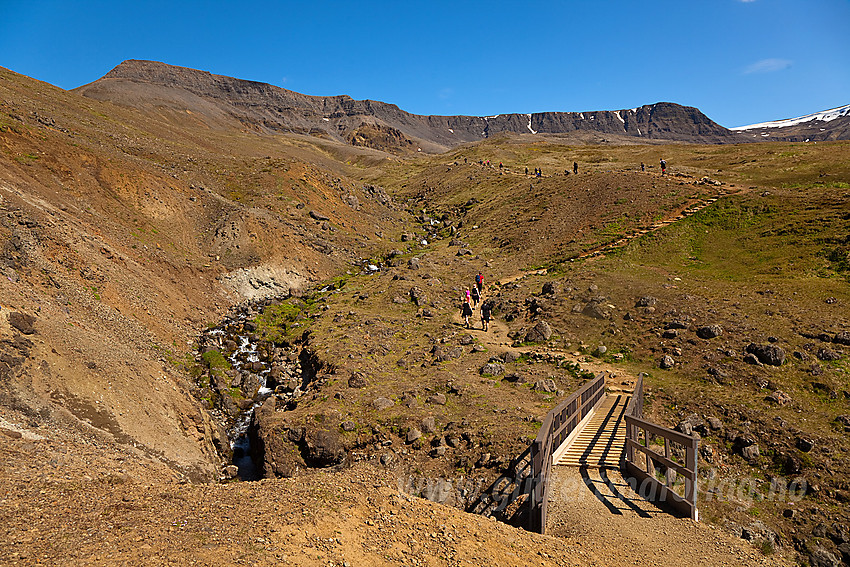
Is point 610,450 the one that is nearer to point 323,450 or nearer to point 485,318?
point 323,450

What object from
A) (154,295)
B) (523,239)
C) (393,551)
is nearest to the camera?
(393,551)

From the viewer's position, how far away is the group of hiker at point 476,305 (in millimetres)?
28394

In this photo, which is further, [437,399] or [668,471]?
[437,399]

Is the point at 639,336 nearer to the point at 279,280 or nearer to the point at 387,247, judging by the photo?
the point at 279,280

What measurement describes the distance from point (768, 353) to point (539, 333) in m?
10.4

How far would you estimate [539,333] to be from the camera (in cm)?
2534

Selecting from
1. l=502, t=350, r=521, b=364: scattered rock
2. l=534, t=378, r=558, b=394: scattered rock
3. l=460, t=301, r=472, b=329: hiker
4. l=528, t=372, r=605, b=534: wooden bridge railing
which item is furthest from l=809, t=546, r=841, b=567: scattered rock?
l=460, t=301, r=472, b=329: hiker

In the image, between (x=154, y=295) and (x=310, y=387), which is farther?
(x=154, y=295)

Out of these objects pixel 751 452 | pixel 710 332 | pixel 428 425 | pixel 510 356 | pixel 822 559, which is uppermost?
pixel 710 332

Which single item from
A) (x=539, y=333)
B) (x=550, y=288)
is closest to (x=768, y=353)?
(x=539, y=333)

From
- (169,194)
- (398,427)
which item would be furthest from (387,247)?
(398,427)

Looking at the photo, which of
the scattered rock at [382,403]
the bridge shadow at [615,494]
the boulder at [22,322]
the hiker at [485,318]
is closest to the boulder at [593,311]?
the hiker at [485,318]

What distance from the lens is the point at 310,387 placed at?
21547mm

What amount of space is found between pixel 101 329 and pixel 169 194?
2074cm
